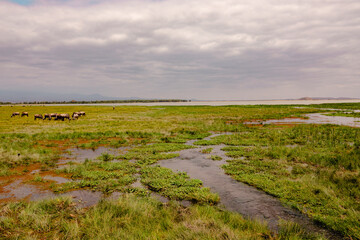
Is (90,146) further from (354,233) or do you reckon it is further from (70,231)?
(354,233)

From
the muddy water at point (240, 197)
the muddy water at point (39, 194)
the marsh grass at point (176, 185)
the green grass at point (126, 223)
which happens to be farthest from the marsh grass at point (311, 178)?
the muddy water at point (39, 194)

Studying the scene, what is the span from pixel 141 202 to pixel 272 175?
293 inches

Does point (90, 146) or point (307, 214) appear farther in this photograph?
point (90, 146)

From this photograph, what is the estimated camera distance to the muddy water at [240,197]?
22.4ft

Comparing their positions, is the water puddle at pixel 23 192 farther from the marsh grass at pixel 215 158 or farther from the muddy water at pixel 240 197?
the marsh grass at pixel 215 158

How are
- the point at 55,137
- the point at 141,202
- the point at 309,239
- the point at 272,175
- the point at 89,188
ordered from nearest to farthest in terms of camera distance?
1. the point at 309,239
2. the point at 141,202
3. the point at 89,188
4. the point at 272,175
5. the point at 55,137

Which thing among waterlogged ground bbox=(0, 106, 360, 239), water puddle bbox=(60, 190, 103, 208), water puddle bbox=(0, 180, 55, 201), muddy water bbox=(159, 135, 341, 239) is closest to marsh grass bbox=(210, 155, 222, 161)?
waterlogged ground bbox=(0, 106, 360, 239)

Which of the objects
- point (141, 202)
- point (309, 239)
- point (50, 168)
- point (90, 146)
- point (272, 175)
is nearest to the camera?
point (309, 239)

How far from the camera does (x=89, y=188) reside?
377 inches

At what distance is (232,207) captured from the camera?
7.71 m

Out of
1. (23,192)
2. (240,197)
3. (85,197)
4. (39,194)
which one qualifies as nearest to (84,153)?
(23,192)

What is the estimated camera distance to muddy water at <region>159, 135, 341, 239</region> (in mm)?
6832

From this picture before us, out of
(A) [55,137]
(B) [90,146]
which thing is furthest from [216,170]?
(A) [55,137]

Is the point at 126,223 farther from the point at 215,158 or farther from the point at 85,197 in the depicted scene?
the point at 215,158
